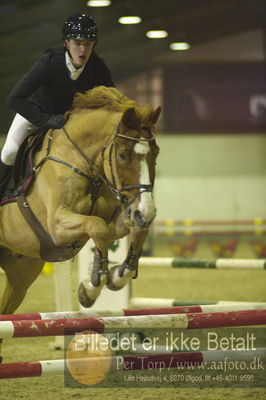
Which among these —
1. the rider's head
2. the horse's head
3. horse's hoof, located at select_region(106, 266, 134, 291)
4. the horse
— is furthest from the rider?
horse's hoof, located at select_region(106, 266, 134, 291)

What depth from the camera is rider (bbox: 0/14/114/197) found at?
3545 millimetres

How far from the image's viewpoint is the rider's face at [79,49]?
11.6 feet

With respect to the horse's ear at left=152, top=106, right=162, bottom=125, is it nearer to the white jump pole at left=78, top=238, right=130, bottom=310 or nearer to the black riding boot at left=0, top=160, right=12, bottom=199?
the black riding boot at left=0, top=160, right=12, bottom=199

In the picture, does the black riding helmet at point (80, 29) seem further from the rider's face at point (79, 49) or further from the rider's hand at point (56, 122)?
the rider's hand at point (56, 122)

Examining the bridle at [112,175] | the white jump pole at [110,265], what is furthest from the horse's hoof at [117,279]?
the white jump pole at [110,265]

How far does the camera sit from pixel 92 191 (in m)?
3.51

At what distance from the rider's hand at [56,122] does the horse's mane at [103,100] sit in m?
0.10

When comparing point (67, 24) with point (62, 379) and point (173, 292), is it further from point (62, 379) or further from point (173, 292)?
point (173, 292)

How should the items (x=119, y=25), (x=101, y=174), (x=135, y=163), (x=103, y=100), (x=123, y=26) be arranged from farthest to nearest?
(x=123, y=26)
(x=119, y=25)
(x=103, y=100)
(x=101, y=174)
(x=135, y=163)

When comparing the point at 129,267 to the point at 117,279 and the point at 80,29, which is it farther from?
the point at 80,29

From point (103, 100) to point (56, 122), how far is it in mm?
312

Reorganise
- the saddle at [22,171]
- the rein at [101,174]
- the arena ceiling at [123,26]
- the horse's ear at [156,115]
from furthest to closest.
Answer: the arena ceiling at [123,26] → the saddle at [22,171] → the horse's ear at [156,115] → the rein at [101,174]

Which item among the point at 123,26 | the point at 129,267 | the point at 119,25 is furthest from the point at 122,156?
the point at 123,26

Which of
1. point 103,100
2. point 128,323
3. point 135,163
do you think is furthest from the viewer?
point 103,100
